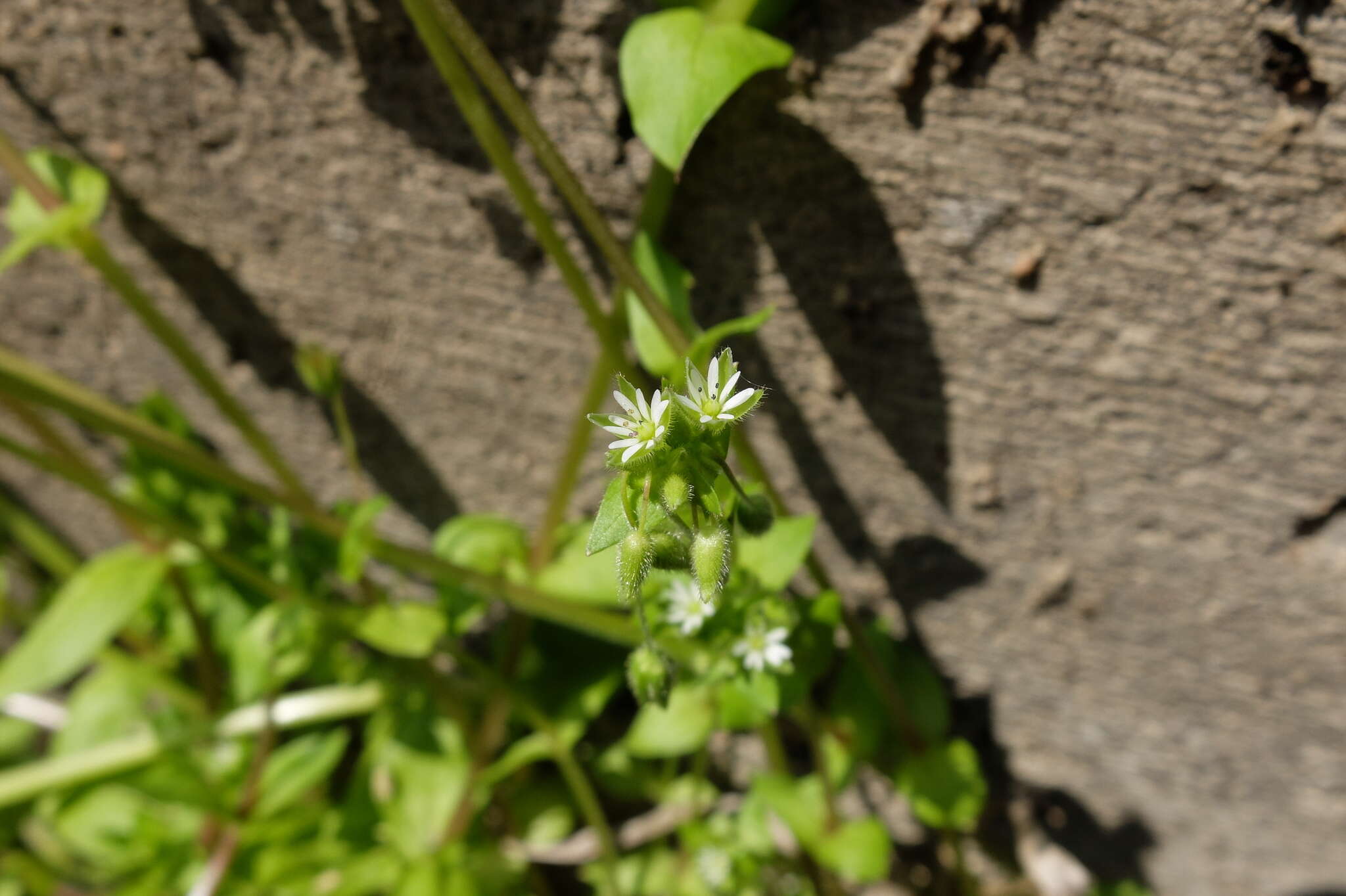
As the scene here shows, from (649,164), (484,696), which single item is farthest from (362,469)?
(649,164)

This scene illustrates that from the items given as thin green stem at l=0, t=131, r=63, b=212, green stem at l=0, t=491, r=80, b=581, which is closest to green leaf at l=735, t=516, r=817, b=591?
thin green stem at l=0, t=131, r=63, b=212

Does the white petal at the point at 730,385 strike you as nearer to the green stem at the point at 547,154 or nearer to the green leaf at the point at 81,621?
the green stem at the point at 547,154

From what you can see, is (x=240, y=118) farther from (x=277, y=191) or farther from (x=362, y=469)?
(x=362, y=469)

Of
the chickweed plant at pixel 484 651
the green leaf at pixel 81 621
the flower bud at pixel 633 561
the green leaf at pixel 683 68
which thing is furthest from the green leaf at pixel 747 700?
the green leaf at pixel 81 621

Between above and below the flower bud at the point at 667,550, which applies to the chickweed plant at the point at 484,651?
below

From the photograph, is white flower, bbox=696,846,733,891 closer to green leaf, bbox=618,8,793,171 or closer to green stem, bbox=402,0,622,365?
green stem, bbox=402,0,622,365
